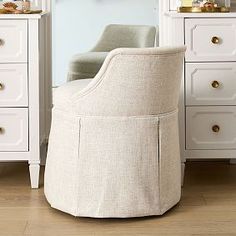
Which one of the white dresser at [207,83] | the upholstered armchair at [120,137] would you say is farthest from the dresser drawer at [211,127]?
the upholstered armchair at [120,137]

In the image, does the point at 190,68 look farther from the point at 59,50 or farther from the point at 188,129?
the point at 59,50

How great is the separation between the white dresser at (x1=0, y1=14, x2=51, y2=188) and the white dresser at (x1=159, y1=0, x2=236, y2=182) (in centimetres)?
65

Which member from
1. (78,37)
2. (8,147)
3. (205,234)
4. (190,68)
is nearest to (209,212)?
(205,234)

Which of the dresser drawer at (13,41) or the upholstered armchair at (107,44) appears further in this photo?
the upholstered armchair at (107,44)

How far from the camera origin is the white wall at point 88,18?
3.53 m

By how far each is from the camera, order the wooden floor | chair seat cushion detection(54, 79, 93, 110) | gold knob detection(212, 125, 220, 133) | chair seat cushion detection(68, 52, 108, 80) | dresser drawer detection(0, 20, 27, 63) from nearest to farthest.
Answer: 1. the wooden floor
2. chair seat cushion detection(54, 79, 93, 110)
3. dresser drawer detection(0, 20, 27, 63)
4. gold knob detection(212, 125, 220, 133)
5. chair seat cushion detection(68, 52, 108, 80)

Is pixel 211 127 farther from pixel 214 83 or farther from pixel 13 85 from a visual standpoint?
pixel 13 85

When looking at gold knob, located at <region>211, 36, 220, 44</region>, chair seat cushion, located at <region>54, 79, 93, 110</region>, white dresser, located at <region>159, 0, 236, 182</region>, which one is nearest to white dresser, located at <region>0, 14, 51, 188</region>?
chair seat cushion, located at <region>54, 79, 93, 110</region>

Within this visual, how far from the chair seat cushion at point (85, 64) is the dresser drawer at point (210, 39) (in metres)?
0.52

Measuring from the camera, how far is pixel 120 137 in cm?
271

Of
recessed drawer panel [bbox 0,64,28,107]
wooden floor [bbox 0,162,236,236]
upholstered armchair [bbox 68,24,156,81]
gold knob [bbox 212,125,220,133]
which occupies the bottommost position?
wooden floor [bbox 0,162,236,236]

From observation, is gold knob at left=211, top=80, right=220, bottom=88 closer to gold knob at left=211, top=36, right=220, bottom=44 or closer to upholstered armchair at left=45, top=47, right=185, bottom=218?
gold knob at left=211, top=36, right=220, bottom=44

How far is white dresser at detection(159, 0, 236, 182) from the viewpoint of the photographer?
3172mm

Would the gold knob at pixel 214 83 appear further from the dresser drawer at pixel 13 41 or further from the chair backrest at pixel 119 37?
the dresser drawer at pixel 13 41
